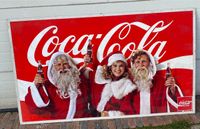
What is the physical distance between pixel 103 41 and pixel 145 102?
34.1 inches

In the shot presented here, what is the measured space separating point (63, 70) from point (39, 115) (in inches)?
24.1

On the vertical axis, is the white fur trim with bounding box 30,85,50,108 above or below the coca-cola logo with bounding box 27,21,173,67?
below

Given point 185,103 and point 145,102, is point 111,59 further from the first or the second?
point 185,103

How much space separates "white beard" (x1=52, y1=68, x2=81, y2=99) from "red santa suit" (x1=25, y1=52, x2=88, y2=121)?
1.6 inches

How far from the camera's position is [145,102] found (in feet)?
13.5

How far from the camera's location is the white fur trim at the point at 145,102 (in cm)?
408

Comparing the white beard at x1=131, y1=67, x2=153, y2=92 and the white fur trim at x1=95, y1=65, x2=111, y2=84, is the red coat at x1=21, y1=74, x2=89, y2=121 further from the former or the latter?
the white beard at x1=131, y1=67, x2=153, y2=92

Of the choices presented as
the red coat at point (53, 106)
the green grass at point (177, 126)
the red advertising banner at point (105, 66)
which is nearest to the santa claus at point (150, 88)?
the red advertising banner at point (105, 66)

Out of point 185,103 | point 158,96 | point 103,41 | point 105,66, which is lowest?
point 185,103

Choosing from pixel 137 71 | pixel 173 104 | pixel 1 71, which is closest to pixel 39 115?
pixel 1 71

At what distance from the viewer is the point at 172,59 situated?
4.03 m

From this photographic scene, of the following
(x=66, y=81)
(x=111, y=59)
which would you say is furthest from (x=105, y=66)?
(x=66, y=81)

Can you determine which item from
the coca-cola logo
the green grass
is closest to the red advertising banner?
the coca-cola logo

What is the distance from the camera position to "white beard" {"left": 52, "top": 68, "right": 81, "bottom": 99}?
13.1 ft
